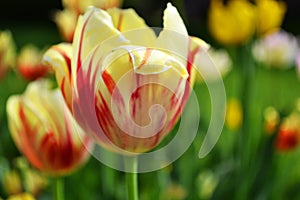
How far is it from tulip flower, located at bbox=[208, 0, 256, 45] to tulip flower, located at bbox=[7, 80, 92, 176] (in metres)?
0.52

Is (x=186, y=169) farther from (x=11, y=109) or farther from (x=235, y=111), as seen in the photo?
(x=11, y=109)

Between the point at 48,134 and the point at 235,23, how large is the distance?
0.61 meters

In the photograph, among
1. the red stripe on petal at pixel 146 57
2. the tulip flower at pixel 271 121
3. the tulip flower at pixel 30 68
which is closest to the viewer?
the red stripe on petal at pixel 146 57

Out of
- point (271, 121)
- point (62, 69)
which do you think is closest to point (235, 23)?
point (271, 121)

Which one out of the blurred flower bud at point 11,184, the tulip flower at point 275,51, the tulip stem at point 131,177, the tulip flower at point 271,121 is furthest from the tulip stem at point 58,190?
the tulip flower at point 275,51

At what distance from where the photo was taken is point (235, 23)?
1283mm

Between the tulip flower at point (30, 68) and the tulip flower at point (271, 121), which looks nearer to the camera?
the tulip flower at point (271, 121)

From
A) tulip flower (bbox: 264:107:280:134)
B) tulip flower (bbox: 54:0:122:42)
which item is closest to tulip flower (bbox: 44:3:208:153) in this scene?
tulip flower (bbox: 54:0:122:42)

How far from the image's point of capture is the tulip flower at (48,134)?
0.74 m

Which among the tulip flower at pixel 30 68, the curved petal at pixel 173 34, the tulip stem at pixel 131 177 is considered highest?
the curved petal at pixel 173 34

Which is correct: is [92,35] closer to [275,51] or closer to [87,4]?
[87,4]

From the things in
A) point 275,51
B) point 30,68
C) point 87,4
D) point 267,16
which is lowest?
point 275,51

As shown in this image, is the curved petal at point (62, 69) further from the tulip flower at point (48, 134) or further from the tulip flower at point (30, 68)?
the tulip flower at point (30, 68)

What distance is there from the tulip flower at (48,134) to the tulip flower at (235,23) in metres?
0.52
